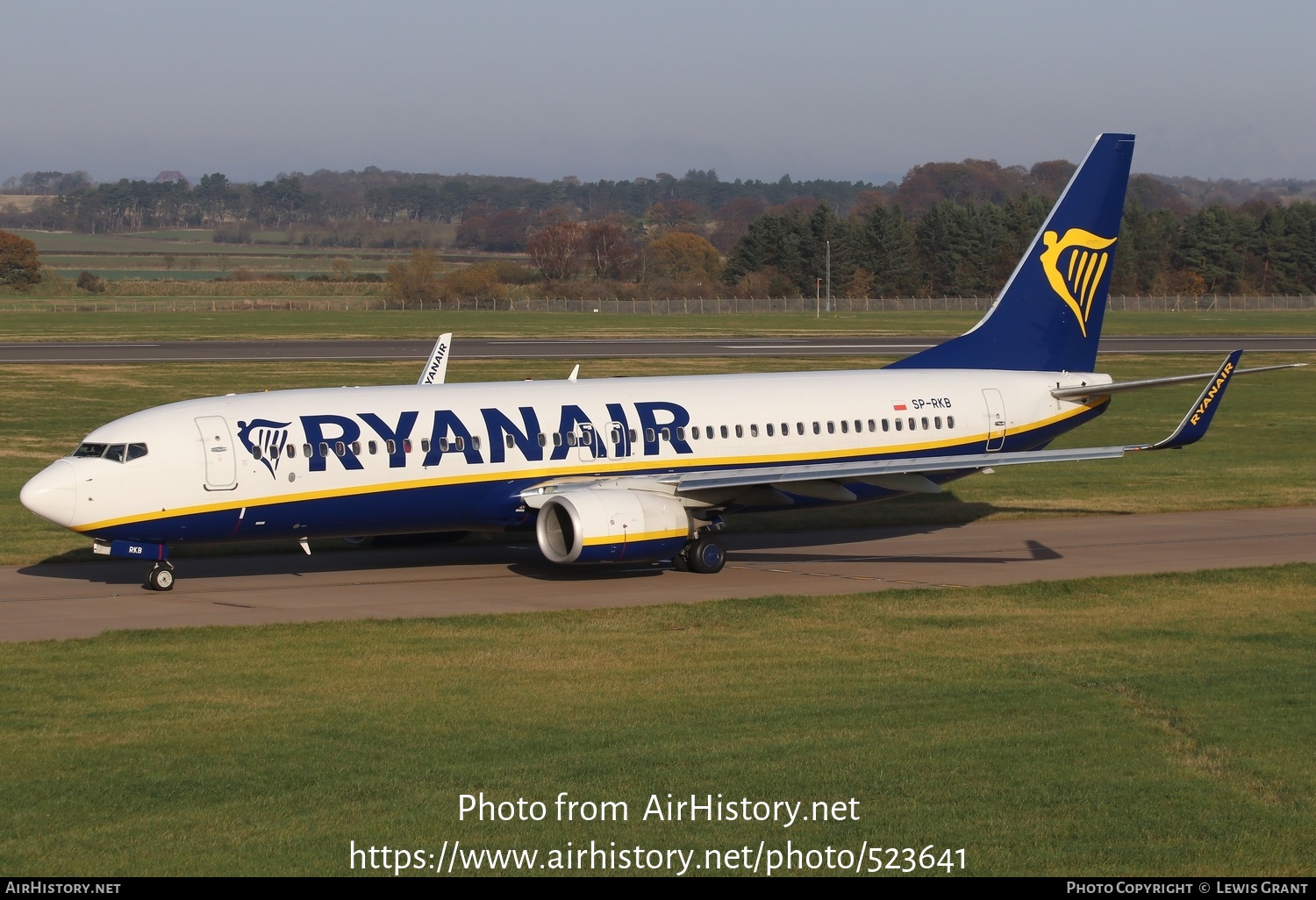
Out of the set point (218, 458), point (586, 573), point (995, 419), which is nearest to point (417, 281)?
point (995, 419)

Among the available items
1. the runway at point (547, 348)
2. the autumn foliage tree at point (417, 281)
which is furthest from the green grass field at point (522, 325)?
the autumn foliage tree at point (417, 281)

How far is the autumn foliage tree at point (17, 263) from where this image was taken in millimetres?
177375

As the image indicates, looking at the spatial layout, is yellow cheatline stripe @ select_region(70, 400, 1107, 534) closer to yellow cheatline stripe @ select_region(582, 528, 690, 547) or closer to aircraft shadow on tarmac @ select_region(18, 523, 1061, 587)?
aircraft shadow on tarmac @ select_region(18, 523, 1061, 587)

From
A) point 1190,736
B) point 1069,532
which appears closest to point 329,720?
point 1190,736

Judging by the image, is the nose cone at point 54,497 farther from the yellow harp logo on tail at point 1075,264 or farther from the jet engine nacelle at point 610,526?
the yellow harp logo on tail at point 1075,264

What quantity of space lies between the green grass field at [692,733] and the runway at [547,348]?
59248 millimetres

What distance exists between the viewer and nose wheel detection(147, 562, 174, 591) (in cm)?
2883

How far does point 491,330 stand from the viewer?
114 metres

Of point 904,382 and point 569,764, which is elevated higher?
point 904,382

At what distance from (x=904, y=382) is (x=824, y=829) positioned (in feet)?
71.6

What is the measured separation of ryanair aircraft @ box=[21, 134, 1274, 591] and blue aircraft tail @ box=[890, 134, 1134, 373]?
0.09 m

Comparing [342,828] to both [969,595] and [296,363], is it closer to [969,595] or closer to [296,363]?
[969,595]
